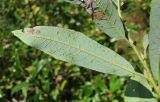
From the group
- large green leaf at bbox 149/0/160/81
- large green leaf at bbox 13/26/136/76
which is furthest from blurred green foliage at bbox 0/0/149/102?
large green leaf at bbox 149/0/160/81

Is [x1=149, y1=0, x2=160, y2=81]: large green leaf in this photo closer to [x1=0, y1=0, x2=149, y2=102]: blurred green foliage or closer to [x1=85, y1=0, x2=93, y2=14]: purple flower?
[x1=85, y1=0, x2=93, y2=14]: purple flower

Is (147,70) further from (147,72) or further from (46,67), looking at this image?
(46,67)

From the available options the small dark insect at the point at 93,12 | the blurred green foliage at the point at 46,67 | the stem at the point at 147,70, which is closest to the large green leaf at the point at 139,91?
the stem at the point at 147,70

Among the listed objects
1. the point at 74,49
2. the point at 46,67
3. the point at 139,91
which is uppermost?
the point at 74,49

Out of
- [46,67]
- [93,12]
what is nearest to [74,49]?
[93,12]

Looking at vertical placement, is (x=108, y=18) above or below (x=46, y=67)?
above

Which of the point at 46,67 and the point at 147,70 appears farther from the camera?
the point at 46,67

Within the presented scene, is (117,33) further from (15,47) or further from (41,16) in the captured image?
(41,16)

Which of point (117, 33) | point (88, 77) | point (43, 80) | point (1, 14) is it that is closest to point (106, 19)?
point (117, 33)
